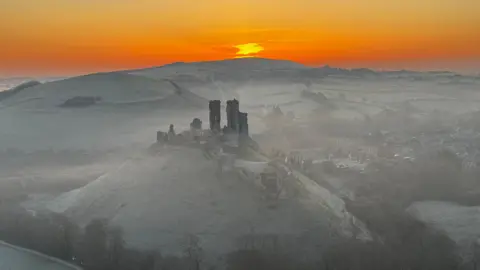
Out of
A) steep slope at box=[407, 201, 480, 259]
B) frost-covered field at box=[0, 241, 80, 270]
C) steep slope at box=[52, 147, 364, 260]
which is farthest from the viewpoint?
steep slope at box=[407, 201, 480, 259]

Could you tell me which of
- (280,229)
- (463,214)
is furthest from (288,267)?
(463,214)

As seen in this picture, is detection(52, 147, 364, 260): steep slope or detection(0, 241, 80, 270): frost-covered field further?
detection(52, 147, 364, 260): steep slope

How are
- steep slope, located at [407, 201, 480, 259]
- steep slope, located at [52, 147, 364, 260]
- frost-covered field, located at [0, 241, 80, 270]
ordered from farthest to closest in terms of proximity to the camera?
steep slope, located at [407, 201, 480, 259], steep slope, located at [52, 147, 364, 260], frost-covered field, located at [0, 241, 80, 270]

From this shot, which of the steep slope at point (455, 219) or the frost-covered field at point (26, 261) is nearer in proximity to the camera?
the frost-covered field at point (26, 261)

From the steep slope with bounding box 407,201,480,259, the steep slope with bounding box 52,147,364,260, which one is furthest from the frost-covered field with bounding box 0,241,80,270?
the steep slope with bounding box 407,201,480,259

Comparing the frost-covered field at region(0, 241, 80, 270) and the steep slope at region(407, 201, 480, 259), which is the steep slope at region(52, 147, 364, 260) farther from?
the steep slope at region(407, 201, 480, 259)

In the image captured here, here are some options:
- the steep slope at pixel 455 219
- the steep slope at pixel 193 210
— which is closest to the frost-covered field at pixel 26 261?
the steep slope at pixel 193 210

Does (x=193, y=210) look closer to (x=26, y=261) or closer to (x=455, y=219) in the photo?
(x=26, y=261)

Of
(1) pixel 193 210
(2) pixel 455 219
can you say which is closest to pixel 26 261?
(1) pixel 193 210

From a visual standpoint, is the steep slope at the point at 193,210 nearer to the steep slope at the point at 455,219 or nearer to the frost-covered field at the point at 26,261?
the frost-covered field at the point at 26,261

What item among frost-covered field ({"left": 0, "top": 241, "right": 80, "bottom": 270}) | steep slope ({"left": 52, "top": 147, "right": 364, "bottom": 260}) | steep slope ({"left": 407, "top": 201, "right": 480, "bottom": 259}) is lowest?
steep slope ({"left": 407, "top": 201, "right": 480, "bottom": 259})
